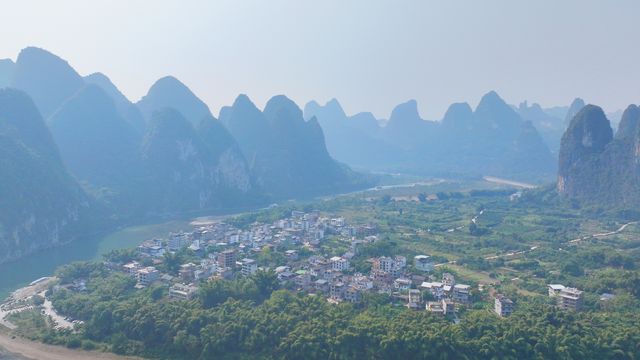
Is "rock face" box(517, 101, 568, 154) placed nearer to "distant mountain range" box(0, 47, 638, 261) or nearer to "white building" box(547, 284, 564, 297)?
"distant mountain range" box(0, 47, 638, 261)

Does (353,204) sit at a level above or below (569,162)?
below

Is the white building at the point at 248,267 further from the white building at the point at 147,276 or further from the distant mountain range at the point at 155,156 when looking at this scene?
the distant mountain range at the point at 155,156

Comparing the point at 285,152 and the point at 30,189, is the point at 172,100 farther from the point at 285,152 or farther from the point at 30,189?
the point at 30,189

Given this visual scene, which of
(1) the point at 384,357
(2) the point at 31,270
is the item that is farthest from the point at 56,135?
(1) the point at 384,357

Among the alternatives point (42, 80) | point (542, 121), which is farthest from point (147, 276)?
point (542, 121)

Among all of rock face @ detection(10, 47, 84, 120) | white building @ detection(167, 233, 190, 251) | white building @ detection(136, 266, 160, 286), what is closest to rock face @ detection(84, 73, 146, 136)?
rock face @ detection(10, 47, 84, 120)

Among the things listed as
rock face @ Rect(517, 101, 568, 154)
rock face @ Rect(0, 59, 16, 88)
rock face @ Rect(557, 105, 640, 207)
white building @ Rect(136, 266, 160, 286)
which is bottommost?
white building @ Rect(136, 266, 160, 286)

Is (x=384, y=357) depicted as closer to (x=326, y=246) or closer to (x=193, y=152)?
(x=326, y=246)
